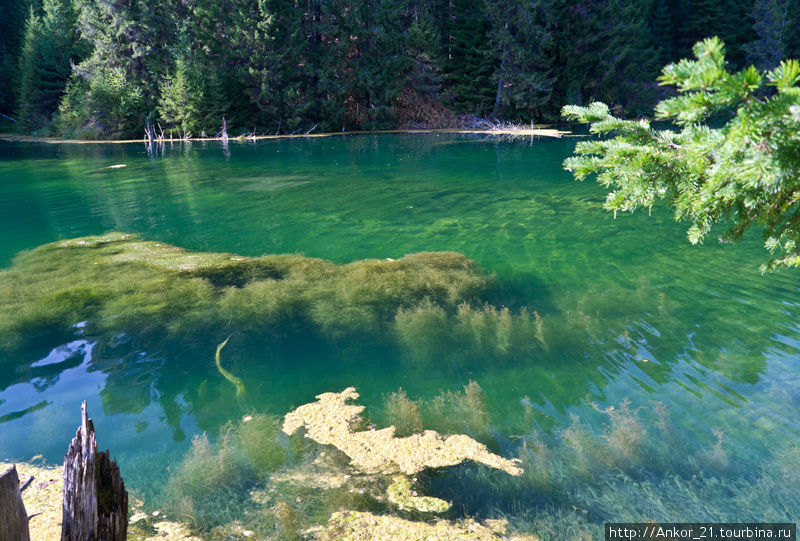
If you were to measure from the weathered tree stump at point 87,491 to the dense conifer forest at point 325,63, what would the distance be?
34888 millimetres

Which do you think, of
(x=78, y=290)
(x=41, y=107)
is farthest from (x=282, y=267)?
(x=41, y=107)

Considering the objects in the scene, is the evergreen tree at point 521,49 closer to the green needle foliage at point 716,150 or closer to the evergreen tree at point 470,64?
the evergreen tree at point 470,64

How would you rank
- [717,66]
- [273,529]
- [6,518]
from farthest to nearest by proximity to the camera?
[273,529] < [6,518] < [717,66]

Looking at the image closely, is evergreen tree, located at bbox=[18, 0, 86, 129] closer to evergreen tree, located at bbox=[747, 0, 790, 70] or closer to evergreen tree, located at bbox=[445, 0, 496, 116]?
evergreen tree, located at bbox=[445, 0, 496, 116]

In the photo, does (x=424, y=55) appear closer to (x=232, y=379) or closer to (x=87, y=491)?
(x=232, y=379)

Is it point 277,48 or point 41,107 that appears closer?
point 277,48

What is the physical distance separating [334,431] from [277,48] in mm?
36152

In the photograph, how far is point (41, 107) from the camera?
4119 cm

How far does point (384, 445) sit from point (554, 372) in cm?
211

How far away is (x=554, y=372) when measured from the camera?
5.37 metres

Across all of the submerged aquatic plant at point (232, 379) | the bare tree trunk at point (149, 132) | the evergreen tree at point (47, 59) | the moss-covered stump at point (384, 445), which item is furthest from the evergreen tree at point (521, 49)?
the moss-covered stump at point (384, 445)

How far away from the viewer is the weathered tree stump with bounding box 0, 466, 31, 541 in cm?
204

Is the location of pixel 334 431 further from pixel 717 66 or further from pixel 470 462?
pixel 717 66

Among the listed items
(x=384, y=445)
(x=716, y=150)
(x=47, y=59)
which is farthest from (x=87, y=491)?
(x=47, y=59)
